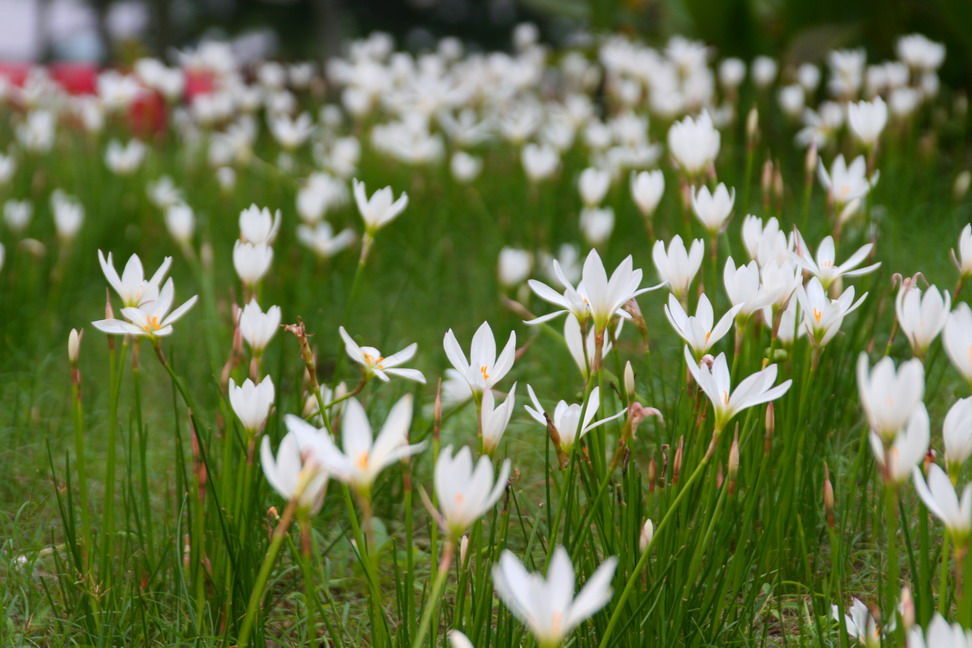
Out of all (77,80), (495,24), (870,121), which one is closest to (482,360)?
(870,121)

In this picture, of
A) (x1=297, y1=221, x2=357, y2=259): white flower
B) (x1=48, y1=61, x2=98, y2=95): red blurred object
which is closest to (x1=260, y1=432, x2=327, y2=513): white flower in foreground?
(x1=297, y1=221, x2=357, y2=259): white flower

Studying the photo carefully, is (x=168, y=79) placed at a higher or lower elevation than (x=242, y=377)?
higher

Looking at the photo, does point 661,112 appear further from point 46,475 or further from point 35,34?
point 35,34

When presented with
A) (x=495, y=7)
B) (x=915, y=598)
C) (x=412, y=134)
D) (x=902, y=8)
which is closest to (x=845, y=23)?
(x=902, y=8)

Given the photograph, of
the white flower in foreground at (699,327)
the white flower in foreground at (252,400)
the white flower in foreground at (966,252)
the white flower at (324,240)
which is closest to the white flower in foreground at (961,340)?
the white flower in foreground at (699,327)

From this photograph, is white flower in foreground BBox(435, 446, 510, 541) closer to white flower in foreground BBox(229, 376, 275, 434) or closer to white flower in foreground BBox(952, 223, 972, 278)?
white flower in foreground BBox(229, 376, 275, 434)

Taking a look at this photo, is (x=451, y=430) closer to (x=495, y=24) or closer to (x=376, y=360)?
(x=376, y=360)
